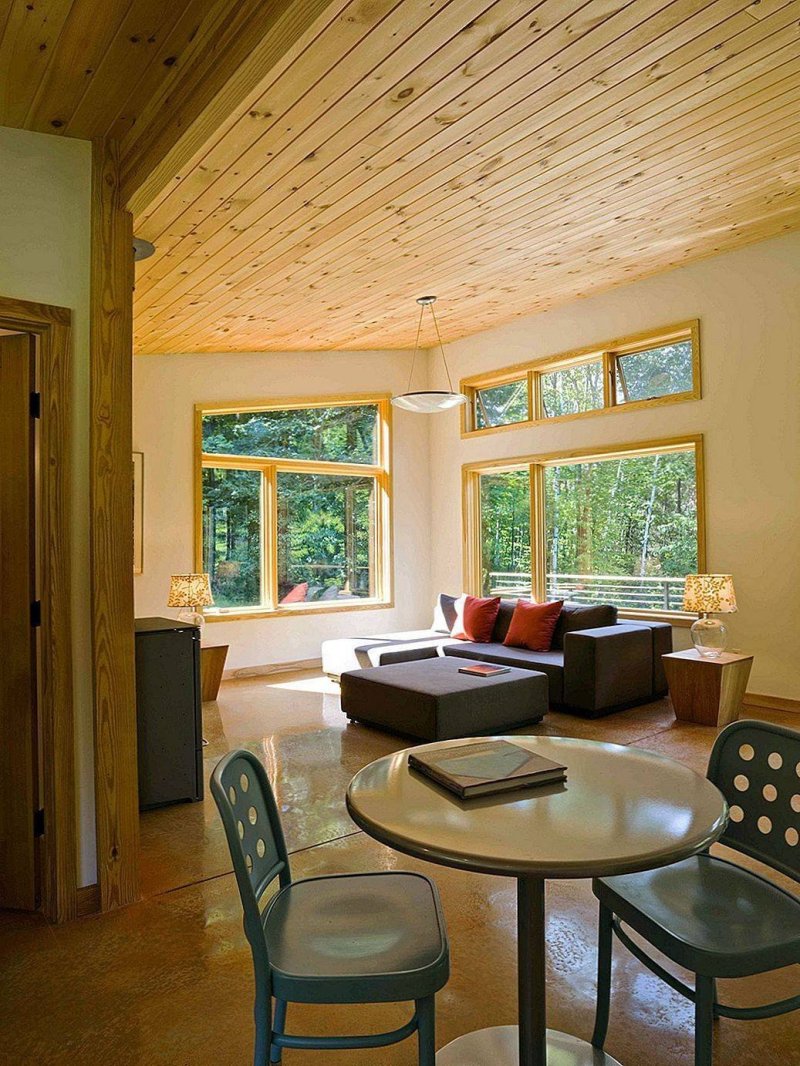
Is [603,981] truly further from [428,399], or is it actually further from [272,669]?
[272,669]

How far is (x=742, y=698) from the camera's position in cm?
Result: 535

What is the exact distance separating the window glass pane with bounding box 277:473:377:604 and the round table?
227 inches

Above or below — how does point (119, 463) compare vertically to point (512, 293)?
below

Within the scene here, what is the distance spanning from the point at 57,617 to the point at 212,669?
3.48 metres

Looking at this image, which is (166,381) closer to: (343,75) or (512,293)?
(512,293)

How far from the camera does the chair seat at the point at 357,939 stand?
1442mm

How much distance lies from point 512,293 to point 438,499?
2.66m

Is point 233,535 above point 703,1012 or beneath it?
above

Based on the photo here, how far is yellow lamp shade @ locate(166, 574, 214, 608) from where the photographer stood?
5691mm

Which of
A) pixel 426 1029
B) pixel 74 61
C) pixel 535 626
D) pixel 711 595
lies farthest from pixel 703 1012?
pixel 535 626

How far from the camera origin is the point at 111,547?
2.71 metres

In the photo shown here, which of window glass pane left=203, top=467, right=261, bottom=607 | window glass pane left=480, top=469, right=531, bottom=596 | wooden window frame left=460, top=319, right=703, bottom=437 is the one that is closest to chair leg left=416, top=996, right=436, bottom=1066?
wooden window frame left=460, top=319, right=703, bottom=437

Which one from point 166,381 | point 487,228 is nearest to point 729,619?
point 487,228

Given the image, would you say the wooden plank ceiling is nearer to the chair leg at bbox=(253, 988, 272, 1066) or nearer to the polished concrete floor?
the chair leg at bbox=(253, 988, 272, 1066)
